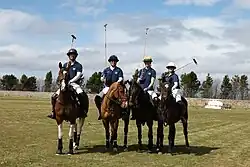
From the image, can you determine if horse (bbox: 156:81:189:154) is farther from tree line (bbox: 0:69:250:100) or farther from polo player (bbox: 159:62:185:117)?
tree line (bbox: 0:69:250:100)

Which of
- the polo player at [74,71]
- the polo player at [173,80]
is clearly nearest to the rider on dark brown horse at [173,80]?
the polo player at [173,80]

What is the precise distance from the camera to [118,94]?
1631 cm

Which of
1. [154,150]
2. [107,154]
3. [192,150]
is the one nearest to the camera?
[107,154]

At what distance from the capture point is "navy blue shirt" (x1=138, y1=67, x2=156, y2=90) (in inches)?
679

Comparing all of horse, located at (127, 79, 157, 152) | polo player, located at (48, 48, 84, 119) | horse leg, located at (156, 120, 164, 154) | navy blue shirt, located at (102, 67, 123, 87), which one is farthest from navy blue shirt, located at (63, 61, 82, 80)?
horse leg, located at (156, 120, 164, 154)

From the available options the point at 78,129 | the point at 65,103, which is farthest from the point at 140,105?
the point at 78,129

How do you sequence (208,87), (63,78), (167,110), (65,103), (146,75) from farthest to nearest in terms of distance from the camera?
(208,87) → (146,75) → (167,110) → (65,103) → (63,78)

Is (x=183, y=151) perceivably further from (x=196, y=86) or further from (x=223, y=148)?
(x=196, y=86)

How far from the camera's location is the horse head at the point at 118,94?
16225 mm

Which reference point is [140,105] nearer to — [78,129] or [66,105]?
[66,105]

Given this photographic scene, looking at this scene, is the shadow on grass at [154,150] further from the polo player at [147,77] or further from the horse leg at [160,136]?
the polo player at [147,77]

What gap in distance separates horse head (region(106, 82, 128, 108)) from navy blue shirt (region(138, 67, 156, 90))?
3.59ft

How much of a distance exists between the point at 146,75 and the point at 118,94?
152cm

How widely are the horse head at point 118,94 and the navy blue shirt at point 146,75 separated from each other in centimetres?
109
